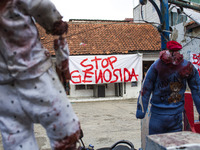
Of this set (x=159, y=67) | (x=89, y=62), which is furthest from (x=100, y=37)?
(x=159, y=67)

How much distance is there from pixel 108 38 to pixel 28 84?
1304cm

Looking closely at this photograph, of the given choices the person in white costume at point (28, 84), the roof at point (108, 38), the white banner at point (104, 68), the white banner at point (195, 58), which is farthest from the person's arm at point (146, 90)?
the roof at point (108, 38)

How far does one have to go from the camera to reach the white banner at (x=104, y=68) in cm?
1205

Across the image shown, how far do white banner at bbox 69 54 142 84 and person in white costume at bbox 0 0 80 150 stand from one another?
10.5 metres

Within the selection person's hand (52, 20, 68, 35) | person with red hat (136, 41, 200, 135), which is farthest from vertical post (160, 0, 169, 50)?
person's hand (52, 20, 68, 35)

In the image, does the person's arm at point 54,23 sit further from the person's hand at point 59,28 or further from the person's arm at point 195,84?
the person's arm at point 195,84

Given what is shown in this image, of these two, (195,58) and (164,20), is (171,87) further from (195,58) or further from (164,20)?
(195,58)

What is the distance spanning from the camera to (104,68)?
12.4 metres

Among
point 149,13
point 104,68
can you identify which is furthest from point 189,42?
point 149,13

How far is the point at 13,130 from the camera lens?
5.02ft

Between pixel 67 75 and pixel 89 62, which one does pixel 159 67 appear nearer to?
pixel 67 75

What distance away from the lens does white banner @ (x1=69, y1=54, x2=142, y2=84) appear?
39.5 ft

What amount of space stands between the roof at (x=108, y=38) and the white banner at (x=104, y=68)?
18.6 inches

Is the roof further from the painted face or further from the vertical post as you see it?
the painted face
